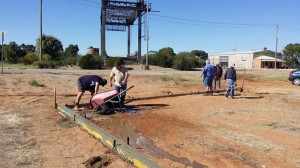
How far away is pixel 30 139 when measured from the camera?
292 inches

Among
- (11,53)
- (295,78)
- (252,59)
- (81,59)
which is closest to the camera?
(295,78)

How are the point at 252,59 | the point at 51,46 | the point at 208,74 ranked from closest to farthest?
the point at 208,74 < the point at 51,46 < the point at 252,59

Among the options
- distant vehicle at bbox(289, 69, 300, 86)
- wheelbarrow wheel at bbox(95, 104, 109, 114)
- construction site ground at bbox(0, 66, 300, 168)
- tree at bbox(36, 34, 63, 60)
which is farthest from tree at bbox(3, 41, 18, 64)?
wheelbarrow wheel at bbox(95, 104, 109, 114)

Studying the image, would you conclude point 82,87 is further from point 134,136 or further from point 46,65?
point 46,65

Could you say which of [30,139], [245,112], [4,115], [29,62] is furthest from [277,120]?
[29,62]

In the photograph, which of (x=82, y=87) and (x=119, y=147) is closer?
(x=119, y=147)

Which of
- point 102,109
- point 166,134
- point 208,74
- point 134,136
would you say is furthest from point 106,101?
point 208,74

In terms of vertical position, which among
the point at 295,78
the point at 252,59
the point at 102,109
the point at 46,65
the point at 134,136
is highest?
the point at 252,59

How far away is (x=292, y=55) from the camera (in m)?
88.6

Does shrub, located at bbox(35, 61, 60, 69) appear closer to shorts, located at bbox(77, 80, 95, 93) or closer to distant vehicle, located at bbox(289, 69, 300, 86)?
distant vehicle, located at bbox(289, 69, 300, 86)

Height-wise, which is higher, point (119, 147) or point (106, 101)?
point (106, 101)

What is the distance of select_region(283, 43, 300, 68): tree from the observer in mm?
88188

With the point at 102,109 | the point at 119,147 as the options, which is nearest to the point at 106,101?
the point at 102,109

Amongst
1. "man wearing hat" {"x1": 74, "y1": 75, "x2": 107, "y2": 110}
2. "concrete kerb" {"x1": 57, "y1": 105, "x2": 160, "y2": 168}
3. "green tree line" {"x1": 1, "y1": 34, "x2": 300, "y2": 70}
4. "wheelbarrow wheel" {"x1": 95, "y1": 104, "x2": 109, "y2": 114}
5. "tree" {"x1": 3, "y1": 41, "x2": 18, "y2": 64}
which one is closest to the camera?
"concrete kerb" {"x1": 57, "y1": 105, "x2": 160, "y2": 168}
